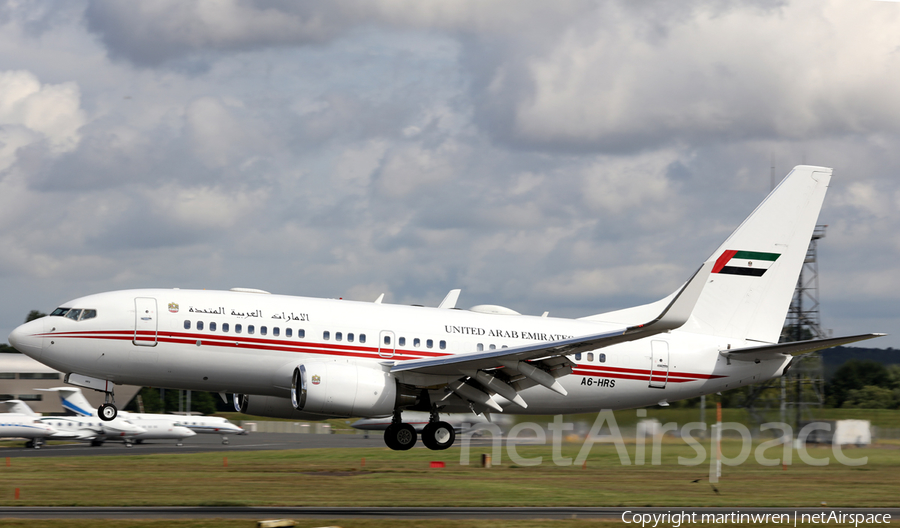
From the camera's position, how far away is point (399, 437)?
29.4 meters

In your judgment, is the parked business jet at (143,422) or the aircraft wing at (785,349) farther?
the parked business jet at (143,422)

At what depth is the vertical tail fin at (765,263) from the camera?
33281 millimetres

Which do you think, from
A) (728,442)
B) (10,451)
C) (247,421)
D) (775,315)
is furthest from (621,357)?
(247,421)

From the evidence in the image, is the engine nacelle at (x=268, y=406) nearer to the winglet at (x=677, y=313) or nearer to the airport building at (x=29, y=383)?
the winglet at (x=677, y=313)

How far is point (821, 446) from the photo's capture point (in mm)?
50969

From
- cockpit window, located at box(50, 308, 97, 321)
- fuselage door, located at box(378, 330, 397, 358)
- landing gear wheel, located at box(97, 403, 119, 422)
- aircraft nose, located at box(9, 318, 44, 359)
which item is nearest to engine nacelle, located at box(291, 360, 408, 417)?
fuselage door, located at box(378, 330, 397, 358)

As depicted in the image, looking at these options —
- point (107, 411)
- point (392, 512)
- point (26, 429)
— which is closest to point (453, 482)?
point (392, 512)

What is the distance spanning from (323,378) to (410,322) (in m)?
3.68

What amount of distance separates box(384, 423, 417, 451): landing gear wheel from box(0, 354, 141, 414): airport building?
7764 centimetres

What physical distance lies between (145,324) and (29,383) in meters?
84.5

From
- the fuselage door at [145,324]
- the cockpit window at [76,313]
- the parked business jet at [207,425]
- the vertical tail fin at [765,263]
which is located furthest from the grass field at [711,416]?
the parked business jet at [207,425]

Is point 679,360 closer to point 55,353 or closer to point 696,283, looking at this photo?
point 696,283

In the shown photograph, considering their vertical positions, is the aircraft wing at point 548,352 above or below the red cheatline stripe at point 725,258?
below

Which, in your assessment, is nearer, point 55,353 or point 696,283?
point 696,283
